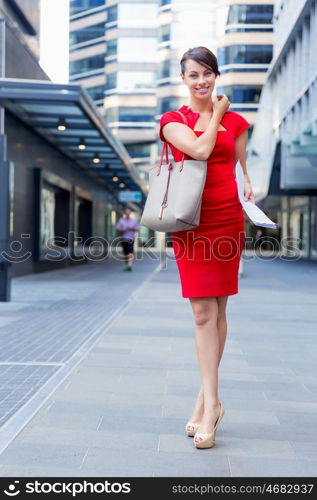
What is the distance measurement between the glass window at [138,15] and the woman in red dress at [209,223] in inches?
2721

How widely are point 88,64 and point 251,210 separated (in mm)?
75364

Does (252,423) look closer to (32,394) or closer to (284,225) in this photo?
(32,394)

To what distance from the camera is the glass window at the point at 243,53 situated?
6556 cm

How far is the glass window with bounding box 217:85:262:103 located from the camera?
66250 mm

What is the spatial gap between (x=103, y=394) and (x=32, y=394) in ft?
1.59

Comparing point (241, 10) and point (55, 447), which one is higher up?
point (241, 10)

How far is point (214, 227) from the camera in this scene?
3.96 metres

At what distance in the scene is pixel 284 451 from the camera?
3816 mm

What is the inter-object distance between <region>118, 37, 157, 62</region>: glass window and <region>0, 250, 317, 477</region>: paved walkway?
6276 centimetres

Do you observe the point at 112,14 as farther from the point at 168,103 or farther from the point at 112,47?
the point at 168,103

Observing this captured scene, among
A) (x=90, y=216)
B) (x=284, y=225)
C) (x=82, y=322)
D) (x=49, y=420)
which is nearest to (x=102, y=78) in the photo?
(x=284, y=225)

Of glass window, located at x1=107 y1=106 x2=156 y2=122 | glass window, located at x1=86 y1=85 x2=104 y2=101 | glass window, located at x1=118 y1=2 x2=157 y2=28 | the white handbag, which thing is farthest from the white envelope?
glass window, located at x1=86 y1=85 x2=104 y2=101

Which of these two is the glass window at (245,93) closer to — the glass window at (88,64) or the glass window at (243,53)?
the glass window at (243,53)

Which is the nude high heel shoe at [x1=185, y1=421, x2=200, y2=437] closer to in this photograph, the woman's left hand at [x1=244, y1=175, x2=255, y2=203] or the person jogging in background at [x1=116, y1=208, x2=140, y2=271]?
the woman's left hand at [x1=244, y1=175, x2=255, y2=203]
